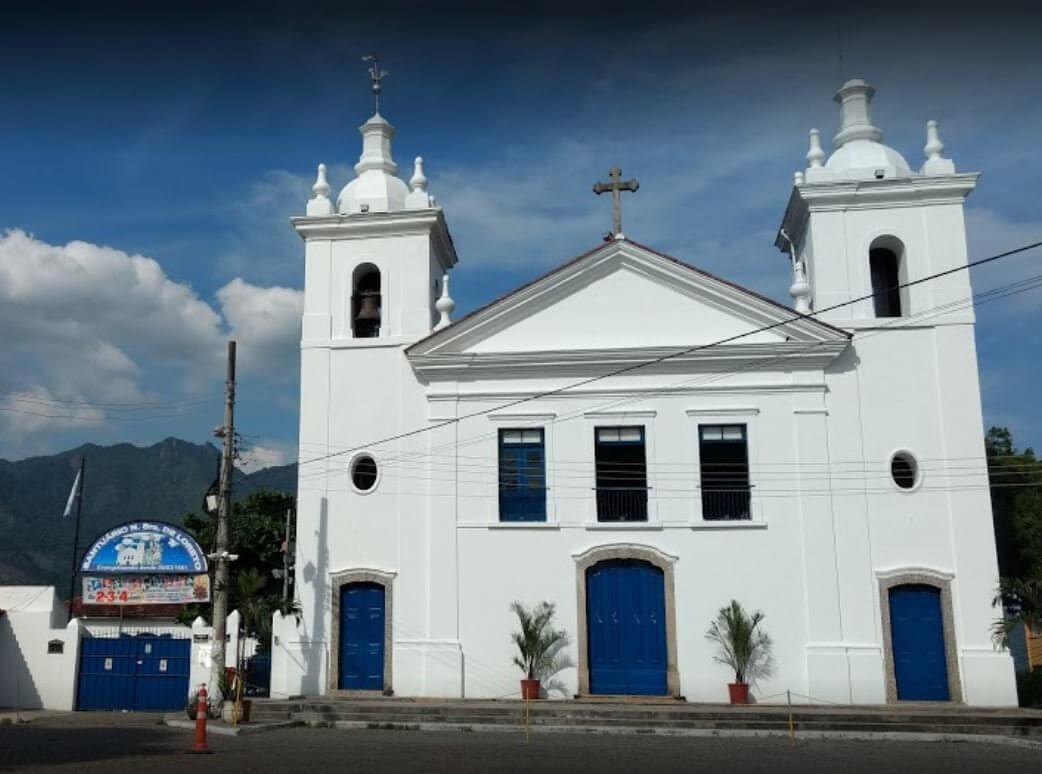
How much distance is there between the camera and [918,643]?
57.3ft

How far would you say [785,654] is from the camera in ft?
57.6

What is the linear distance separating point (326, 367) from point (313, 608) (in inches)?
182

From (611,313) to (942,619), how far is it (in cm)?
801

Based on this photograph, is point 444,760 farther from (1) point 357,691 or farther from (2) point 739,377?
(2) point 739,377

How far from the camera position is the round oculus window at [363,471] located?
63.4 feet

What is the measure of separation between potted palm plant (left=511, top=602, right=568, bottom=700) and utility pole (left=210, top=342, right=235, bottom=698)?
504cm

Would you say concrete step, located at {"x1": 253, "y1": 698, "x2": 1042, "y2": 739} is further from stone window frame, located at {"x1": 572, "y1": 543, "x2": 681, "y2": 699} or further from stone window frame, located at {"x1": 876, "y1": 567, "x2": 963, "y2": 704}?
stone window frame, located at {"x1": 572, "y1": 543, "x2": 681, "y2": 699}

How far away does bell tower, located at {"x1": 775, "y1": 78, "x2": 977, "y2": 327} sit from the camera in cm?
1888

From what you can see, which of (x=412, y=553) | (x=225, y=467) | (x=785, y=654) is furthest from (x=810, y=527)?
(x=225, y=467)

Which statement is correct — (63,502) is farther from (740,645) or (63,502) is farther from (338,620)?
(740,645)

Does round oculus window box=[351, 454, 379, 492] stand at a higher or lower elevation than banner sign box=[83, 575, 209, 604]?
higher

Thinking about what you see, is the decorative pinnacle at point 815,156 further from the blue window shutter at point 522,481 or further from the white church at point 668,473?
the blue window shutter at point 522,481

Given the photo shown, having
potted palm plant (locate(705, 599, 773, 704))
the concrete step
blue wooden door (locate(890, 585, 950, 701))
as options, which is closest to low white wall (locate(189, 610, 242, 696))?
the concrete step

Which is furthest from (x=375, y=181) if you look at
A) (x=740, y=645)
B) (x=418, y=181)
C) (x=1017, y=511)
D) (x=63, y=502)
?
(x=63, y=502)
